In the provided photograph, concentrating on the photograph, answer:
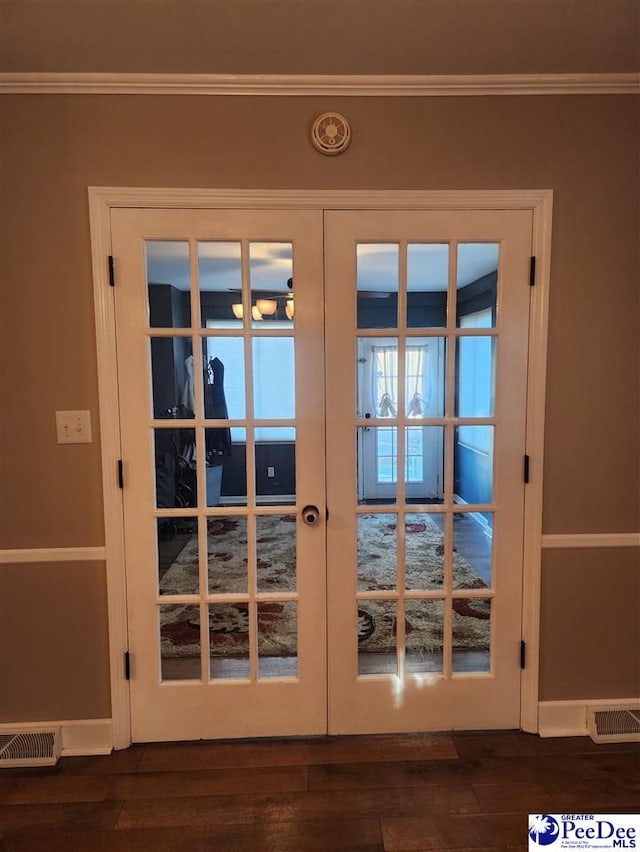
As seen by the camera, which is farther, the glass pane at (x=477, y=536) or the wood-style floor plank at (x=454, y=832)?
the glass pane at (x=477, y=536)

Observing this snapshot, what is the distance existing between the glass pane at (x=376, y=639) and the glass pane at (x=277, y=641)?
0.34 m

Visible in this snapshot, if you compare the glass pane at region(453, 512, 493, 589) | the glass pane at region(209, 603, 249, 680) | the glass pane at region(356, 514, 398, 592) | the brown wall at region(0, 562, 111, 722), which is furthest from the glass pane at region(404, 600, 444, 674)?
the brown wall at region(0, 562, 111, 722)

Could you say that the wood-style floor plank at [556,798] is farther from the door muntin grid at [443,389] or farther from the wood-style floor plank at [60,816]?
the wood-style floor plank at [60,816]

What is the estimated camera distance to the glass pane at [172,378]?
1884 millimetres

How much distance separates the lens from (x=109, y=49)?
1.61 m

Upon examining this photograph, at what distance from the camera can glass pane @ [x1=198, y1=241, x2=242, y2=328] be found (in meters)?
1.84

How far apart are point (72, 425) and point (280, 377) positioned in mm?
803

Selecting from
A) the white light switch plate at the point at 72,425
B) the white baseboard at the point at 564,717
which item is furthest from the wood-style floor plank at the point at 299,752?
the white light switch plate at the point at 72,425

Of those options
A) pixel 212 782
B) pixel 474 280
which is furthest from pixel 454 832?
pixel 474 280

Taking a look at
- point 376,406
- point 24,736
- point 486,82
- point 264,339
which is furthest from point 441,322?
point 24,736

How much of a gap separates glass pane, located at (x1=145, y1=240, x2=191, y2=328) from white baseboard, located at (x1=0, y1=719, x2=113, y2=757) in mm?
1563

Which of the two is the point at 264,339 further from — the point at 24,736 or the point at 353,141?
the point at 24,736

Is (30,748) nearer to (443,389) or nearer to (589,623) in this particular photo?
(443,389)

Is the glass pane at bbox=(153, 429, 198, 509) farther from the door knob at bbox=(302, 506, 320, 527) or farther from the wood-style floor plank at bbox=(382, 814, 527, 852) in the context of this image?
the wood-style floor plank at bbox=(382, 814, 527, 852)
